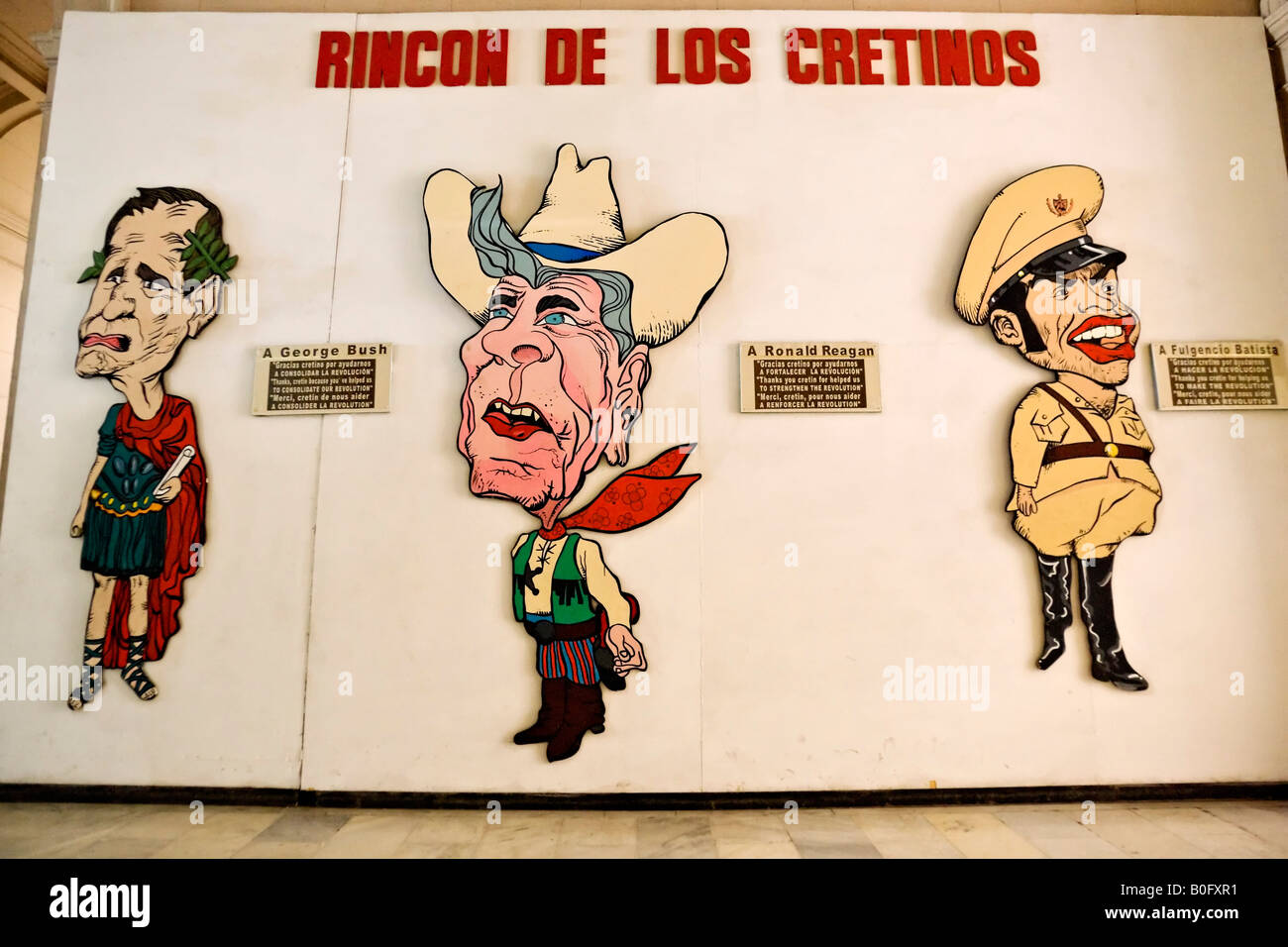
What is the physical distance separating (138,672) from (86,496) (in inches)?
→ 34.9

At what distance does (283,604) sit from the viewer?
3.21 m

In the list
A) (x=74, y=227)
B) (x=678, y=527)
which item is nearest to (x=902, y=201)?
(x=678, y=527)

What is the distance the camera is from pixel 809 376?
3.33 meters

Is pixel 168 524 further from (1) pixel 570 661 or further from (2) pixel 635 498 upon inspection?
(2) pixel 635 498

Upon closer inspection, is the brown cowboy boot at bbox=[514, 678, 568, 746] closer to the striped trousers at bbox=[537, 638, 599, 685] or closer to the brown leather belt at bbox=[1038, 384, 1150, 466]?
the striped trousers at bbox=[537, 638, 599, 685]

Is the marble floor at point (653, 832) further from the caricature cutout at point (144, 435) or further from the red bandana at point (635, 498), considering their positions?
the red bandana at point (635, 498)

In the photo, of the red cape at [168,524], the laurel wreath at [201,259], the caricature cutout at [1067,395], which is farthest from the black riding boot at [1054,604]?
the laurel wreath at [201,259]

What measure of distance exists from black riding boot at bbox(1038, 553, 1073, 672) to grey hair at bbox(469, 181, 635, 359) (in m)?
2.25

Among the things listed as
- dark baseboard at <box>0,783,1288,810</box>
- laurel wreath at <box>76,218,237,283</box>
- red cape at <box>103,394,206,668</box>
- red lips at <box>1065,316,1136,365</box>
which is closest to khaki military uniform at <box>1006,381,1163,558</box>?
red lips at <box>1065,316,1136,365</box>

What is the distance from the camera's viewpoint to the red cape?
3.19m

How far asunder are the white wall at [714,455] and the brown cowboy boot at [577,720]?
84mm

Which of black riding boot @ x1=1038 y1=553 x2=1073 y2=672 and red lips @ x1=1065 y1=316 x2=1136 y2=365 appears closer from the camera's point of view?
black riding boot @ x1=1038 y1=553 x2=1073 y2=672

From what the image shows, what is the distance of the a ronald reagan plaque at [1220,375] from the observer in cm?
329

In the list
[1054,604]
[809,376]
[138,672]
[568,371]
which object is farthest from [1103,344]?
[138,672]
